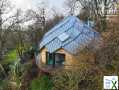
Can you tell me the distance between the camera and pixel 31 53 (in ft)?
116

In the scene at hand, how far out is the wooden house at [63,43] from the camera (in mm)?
24969

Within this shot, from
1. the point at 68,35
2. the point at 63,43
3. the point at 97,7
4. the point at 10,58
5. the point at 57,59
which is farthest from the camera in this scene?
the point at 10,58

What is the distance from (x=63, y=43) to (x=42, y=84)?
23.1 ft

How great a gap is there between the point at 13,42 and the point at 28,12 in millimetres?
5711

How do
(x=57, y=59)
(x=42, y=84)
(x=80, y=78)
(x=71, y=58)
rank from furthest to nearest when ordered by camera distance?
(x=57, y=59)
(x=71, y=58)
(x=42, y=84)
(x=80, y=78)

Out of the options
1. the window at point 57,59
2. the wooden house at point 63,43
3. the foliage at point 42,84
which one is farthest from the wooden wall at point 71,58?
the foliage at point 42,84

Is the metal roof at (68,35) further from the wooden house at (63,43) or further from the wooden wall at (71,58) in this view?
the wooden wall at (71,58)

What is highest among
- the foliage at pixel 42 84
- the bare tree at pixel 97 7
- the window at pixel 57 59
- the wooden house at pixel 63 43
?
the bare tree at pixel 97 7

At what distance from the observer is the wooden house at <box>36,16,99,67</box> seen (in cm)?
2497

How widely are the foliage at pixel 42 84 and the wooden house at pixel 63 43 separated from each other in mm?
4098

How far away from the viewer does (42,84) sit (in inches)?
782

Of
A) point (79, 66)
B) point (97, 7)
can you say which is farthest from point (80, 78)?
point (97, 7)

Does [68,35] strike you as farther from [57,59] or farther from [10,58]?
[10,58]

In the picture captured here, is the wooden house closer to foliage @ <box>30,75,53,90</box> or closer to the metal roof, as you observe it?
the metal roof
